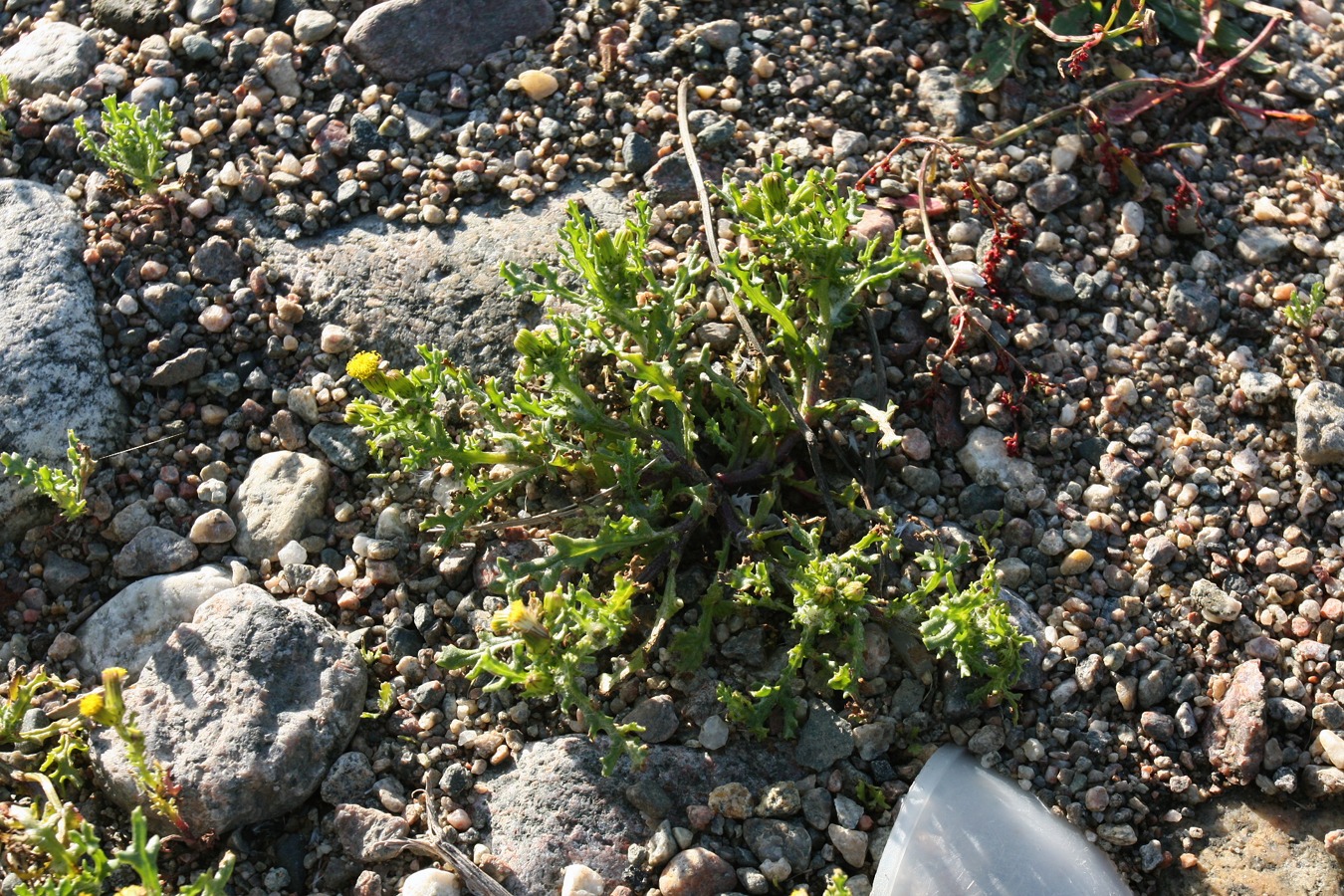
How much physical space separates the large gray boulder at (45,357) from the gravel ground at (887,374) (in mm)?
77

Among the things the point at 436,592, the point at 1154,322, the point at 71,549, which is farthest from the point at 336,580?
the point at 1154,322

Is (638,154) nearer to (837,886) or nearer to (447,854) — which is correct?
(447,854)

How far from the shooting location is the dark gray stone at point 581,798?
291 cm

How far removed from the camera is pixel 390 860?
9.65ft

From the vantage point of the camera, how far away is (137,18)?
4262 millimetres

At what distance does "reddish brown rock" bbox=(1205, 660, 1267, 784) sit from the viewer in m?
3.00

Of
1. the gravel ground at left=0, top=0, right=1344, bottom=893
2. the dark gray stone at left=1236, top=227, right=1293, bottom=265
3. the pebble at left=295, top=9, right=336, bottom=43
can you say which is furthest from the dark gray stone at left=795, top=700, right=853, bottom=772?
the pebble at left=295, top=9, right=336, bottom=43

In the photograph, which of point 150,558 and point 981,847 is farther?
point 150,558

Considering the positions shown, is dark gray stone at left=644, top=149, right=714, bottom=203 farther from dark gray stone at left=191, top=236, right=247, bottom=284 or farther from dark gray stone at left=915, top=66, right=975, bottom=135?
dark gray stone at left=191, top=236, right=247, bottom=284

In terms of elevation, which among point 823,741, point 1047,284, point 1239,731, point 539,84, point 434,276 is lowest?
point 1239,731

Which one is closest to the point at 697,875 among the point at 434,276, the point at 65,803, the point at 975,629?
the point at 975,629

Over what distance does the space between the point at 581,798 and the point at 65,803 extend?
125 cm

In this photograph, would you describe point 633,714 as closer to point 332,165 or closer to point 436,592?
point 436,592

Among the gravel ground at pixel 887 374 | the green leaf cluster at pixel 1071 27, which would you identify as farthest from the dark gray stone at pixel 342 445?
the green leaf cluster at pixel 1071 27
